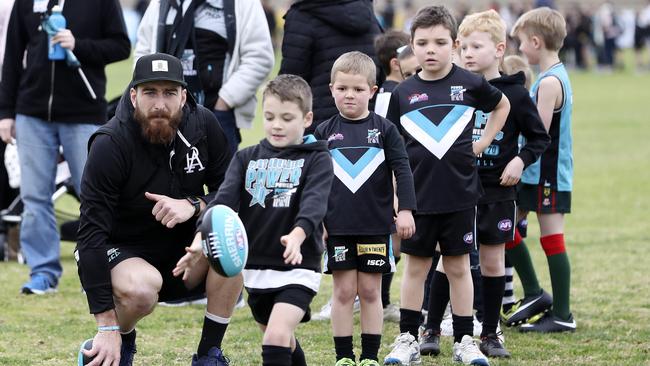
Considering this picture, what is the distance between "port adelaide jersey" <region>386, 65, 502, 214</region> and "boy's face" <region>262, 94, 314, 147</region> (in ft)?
3.37

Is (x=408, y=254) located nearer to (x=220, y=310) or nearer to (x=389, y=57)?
(x=220, y=310)

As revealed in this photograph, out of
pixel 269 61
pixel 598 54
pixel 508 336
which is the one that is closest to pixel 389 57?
pixel 269 61

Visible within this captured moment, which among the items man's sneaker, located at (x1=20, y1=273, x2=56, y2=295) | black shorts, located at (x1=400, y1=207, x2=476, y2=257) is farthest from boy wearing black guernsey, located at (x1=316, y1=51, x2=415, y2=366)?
man's sneaker, located at (x1=20, y1=273, x2=56, y2=295)

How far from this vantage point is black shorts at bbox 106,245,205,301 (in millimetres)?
5596

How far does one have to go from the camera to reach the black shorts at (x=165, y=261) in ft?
18.4

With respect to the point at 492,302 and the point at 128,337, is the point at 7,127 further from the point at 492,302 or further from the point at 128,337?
the point at 492,302

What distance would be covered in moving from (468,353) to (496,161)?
3.61 ft

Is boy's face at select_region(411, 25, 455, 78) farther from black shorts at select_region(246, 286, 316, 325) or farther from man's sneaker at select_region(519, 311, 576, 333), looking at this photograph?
man's sneaker at select_region(519, 311, 576, 333)

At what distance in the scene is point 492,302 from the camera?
6340 millimetres

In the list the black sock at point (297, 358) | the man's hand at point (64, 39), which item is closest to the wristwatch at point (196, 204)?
the black sock at point (297, 358)

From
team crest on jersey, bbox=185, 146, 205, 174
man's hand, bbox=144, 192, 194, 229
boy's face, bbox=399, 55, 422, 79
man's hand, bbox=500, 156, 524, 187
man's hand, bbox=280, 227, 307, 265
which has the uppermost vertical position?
boy's face, bbox=399, 55, 422, 79

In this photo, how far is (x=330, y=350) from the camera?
21.0ft

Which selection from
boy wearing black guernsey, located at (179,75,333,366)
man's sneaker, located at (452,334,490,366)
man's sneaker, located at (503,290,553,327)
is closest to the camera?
boy wearing black guernsey, located at (179,75,333,366)

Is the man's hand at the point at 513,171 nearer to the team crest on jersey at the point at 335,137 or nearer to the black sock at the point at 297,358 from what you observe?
the team crest on jersey at the point at 335,137
